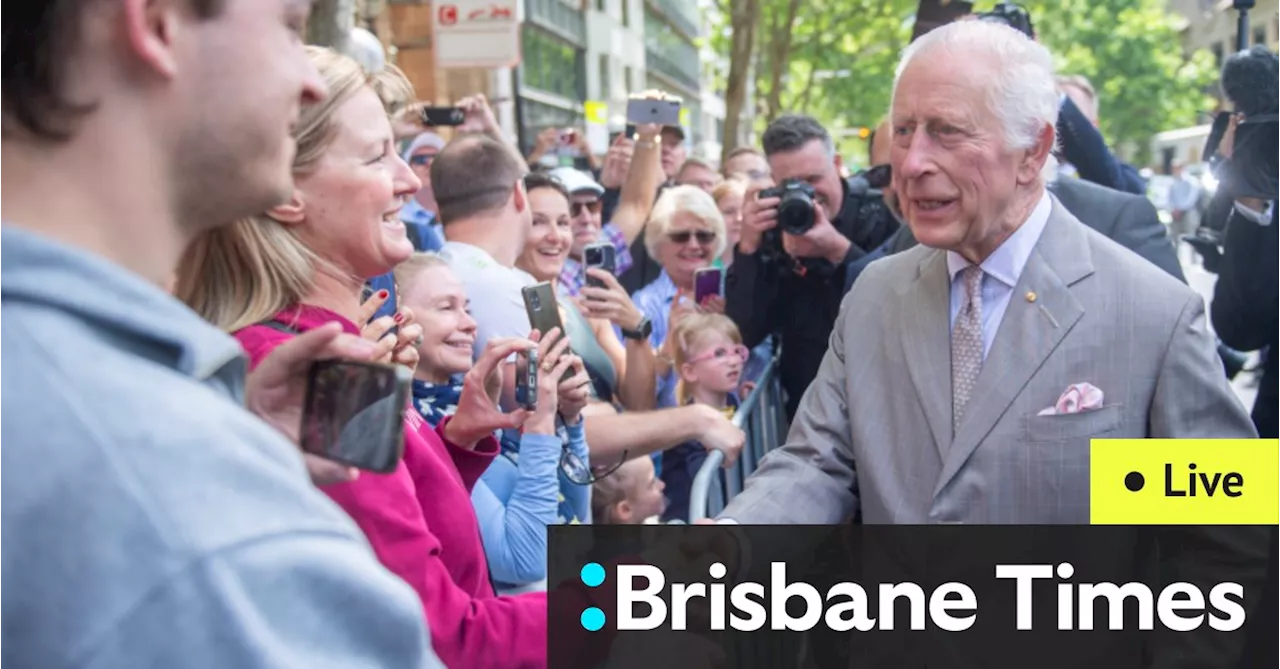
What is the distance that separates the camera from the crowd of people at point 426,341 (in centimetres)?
88

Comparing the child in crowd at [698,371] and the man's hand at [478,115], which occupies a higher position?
the man's hand at [478,115]

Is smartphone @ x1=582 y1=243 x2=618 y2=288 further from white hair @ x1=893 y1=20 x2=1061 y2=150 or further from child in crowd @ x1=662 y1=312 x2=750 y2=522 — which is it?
white hair @ x1=893 y1=20 x2=1061 y2=150

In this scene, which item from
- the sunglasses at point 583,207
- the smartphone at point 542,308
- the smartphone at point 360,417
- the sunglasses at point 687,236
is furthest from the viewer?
the sunglasses at point 583,207

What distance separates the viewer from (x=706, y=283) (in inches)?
221

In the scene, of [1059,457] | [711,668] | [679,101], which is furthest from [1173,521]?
[679,101]

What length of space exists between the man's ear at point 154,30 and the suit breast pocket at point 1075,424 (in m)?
2.09

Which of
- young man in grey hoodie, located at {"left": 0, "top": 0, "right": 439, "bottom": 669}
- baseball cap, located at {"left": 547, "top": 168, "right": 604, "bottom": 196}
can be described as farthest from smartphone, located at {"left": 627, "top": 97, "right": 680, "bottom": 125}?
young man in grey hoodie, located at {"left": 0, "top": 0, "right": 439, "bottom": 669}

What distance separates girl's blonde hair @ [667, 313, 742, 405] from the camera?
5.05 m

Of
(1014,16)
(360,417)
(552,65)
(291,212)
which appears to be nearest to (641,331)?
(1014,16)

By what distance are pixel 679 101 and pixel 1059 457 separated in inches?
190

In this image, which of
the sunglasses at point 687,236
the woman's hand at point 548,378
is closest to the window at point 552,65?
the sunglasses at point 687,236

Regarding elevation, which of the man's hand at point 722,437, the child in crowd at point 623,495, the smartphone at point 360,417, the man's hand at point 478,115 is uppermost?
the man's hand at point 478,115

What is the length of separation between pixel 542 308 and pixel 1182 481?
5.14ft

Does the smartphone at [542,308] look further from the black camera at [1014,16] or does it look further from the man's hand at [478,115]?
the man's hand at [478,115]
